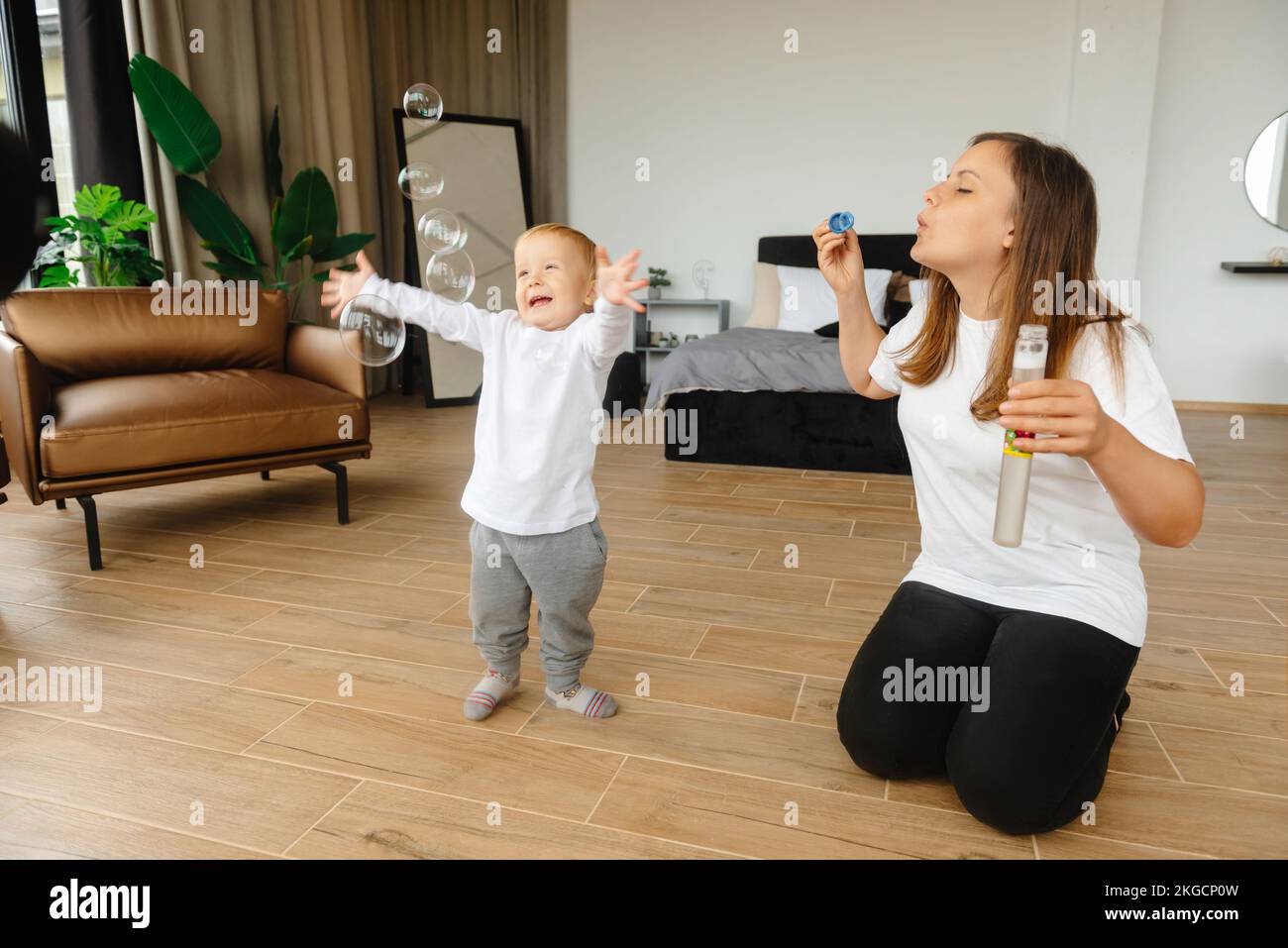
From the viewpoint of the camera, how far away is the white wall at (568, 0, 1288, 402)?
5.10m

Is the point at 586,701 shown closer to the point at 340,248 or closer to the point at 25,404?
the point at 25,404

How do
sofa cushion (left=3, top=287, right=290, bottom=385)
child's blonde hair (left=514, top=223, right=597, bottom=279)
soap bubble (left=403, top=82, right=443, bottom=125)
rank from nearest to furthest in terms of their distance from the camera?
child's blonde hair (left=514, top=223, right=597, bottom=279)
soap bubble (left=403, top=82, right=443, bottom=125)
sofa cushion (left=3, top=287, right=290, bottom=385)

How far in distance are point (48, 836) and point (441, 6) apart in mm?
5577

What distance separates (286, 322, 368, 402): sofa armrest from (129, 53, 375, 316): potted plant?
1060 millimetres

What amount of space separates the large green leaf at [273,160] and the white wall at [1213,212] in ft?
15.3

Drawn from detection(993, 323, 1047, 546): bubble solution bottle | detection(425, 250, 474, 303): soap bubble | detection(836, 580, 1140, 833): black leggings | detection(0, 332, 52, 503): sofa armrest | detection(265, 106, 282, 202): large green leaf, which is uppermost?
detection(265, 106, 282, 202): large green leaf

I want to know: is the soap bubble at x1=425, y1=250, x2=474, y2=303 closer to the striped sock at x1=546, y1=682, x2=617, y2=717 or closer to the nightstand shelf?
the striped sock at x1=546, y1=682, x2=617, y2=717

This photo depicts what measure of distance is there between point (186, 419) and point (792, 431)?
2.31m

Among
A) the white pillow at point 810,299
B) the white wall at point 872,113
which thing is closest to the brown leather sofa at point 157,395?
the white pillow at point 810,299

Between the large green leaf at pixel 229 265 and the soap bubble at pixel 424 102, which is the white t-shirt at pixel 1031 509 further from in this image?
the large green leaf at pixel 229 265

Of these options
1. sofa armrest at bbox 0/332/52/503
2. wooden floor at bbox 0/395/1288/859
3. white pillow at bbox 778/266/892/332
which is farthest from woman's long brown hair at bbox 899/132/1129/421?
white pillow at bbox 778/266/892/332

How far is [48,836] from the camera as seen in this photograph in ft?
4.48

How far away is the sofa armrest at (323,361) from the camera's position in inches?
123
